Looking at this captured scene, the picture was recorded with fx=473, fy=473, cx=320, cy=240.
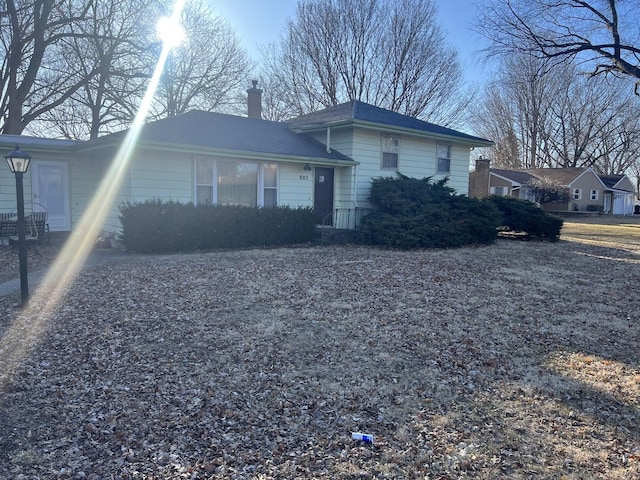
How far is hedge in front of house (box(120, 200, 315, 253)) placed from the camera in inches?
421

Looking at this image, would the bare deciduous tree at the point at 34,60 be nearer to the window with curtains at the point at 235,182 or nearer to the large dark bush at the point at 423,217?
the window with curtains at the point at 235,182

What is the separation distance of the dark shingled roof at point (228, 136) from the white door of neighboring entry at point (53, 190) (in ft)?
5.32

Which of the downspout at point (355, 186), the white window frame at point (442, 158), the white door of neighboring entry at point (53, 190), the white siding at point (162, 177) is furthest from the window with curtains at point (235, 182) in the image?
the white window frame at point (442, 158)

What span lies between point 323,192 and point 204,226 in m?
4.79

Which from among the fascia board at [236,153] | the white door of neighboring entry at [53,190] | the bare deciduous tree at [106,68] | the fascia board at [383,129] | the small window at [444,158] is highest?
the bare deciduous tree at [106,68]

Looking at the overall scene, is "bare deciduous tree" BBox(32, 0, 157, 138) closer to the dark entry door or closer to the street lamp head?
Result: the dark entry door

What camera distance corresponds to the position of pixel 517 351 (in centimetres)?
506

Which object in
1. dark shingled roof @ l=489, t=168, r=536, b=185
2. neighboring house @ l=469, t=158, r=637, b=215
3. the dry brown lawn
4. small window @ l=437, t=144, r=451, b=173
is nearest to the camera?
the dry brown lawn

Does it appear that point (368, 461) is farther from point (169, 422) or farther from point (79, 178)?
point (79, 178)

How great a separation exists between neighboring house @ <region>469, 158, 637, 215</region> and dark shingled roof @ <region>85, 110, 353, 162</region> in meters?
24.0

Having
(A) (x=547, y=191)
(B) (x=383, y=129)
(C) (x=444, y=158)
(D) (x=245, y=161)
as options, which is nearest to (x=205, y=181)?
(D) (x=245, y=161)

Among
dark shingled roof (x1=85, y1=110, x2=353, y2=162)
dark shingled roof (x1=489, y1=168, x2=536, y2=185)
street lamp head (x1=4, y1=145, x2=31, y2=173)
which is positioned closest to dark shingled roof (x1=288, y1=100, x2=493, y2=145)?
dark shingled roof (x1=85, y1=110, x2=353, y2=162)

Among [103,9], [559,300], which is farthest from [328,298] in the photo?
[103,9]

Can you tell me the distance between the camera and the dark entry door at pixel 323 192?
582 inches
